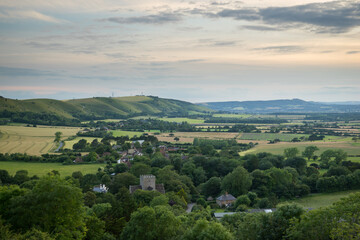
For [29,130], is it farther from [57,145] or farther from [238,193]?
[238,193]

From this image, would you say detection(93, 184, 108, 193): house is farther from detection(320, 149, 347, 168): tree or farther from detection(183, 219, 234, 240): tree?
detection(320, 149, 347, 168): tree

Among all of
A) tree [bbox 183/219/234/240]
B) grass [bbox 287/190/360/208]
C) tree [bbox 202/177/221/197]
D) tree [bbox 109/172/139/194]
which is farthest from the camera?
tree [bbox 202/177/221/197]

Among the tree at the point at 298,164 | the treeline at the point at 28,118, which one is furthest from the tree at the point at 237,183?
the treeline at the point at 28,118

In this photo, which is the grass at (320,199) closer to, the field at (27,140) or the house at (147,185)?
the house at (147,185)

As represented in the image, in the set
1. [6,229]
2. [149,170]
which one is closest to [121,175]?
[149,170]

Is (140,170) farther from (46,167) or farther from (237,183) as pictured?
(46,167)

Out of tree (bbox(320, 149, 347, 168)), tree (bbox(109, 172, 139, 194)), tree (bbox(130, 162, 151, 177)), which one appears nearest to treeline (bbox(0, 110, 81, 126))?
tree (bbox(130, 162, 151, 177))
